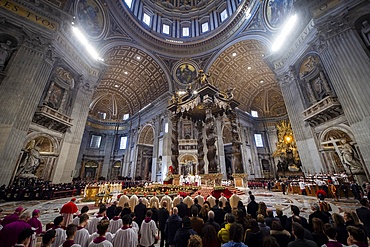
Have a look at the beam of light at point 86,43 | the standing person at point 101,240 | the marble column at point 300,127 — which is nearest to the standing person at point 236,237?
the standing person at point 101,240

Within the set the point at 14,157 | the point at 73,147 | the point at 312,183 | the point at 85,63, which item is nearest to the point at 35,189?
the point at 14,157

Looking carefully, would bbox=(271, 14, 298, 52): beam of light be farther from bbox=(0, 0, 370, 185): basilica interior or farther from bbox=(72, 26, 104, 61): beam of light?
bbox=(72, 26, 104, 61): beam of light

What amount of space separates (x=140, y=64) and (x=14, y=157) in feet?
51.3

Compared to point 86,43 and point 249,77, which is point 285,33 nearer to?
point 249,77

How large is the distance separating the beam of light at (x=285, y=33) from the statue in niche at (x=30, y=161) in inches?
774

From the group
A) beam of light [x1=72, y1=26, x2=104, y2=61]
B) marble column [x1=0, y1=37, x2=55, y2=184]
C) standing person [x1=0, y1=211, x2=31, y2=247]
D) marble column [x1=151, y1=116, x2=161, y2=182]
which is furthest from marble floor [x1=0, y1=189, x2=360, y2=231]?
beam of light [x1=72, y1=26, x2=104, y2=61]

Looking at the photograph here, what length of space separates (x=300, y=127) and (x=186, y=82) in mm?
13617

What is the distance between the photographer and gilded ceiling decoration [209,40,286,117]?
1764cm

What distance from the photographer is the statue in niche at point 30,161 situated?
8.76m

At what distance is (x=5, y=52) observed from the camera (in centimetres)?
873

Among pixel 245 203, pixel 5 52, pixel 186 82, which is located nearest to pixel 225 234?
pixel 245 203

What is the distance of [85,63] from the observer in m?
13.0

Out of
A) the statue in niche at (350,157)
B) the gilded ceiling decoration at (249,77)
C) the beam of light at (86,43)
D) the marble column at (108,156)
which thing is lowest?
the statue in niche at (350,157)

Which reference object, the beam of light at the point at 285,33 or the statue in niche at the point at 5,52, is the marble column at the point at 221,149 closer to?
the beam of light at the point at 285,33
